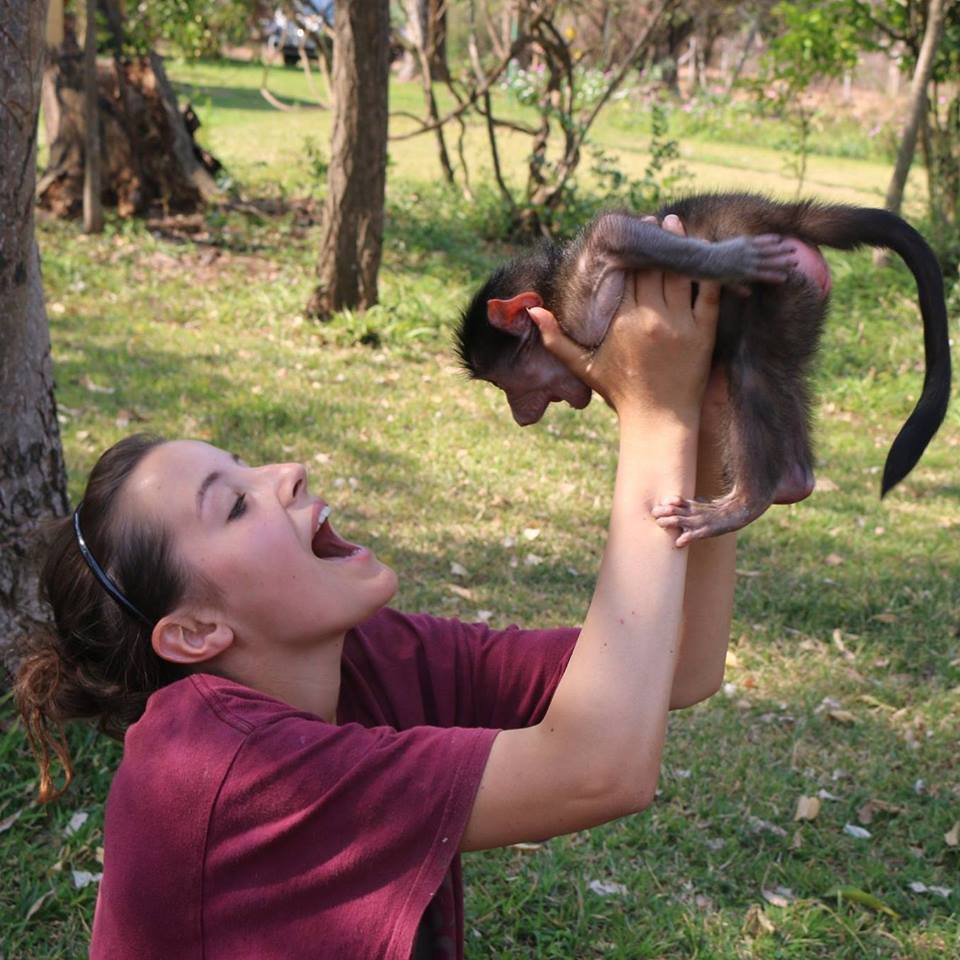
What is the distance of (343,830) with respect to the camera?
1.46m

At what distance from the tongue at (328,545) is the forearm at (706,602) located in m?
0.52

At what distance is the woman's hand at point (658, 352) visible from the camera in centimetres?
156

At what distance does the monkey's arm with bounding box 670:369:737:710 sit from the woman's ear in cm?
67

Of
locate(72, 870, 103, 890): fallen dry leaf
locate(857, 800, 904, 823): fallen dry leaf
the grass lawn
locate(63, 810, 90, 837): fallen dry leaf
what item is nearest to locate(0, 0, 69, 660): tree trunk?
the grass lawn

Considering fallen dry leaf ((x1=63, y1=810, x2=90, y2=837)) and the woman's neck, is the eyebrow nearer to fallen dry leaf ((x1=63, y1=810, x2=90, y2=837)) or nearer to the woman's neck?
the woman's neck

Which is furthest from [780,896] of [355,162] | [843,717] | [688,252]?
[355,162]

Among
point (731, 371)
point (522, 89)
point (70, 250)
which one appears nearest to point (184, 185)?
point (70, 250)

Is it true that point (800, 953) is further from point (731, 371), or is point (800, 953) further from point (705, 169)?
point (705, 169)

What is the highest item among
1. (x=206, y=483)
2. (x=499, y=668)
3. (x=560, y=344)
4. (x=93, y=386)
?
(x=560, y=344)

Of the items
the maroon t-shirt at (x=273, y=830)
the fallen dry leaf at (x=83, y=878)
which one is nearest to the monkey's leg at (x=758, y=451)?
the maroon t-shirt at (x=273, y=830)

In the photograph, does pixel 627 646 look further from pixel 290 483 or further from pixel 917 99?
pixel 917 99

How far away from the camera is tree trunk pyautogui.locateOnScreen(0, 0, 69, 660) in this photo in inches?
108

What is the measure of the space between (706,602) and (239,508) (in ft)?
2.32

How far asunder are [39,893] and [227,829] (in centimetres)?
154
